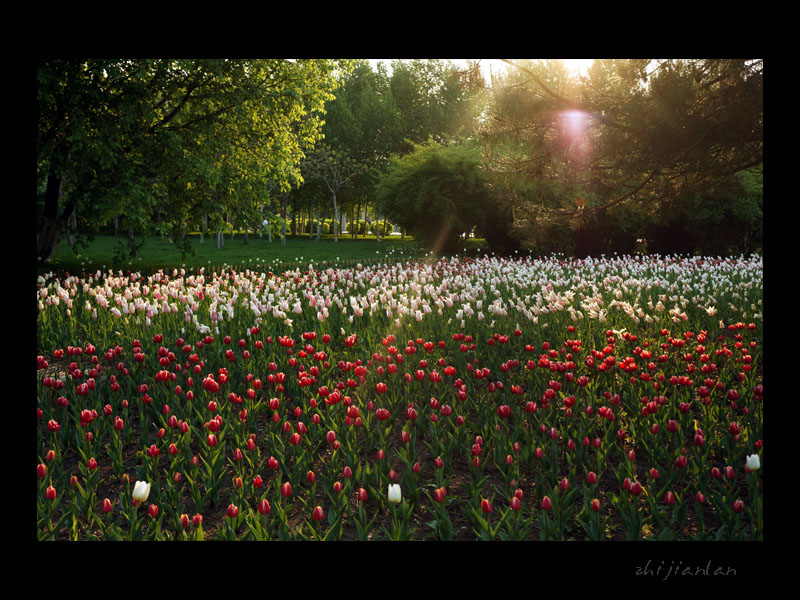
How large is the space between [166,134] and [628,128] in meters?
10.7

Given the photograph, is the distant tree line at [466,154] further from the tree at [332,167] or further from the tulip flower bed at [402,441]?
the tree at [332,167]

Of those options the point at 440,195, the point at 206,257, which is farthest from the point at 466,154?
the point at 206,257

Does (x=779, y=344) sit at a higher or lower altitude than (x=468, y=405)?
higher

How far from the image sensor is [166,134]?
38.4 feet

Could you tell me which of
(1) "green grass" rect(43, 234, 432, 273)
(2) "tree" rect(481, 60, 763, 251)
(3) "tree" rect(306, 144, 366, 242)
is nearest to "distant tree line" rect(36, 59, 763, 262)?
(2) "tree" rect(481, 60, 763, 251)

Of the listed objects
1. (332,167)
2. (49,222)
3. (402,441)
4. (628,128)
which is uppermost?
(332,167)

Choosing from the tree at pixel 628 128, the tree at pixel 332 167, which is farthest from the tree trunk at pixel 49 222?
the tree at pixel 332 167

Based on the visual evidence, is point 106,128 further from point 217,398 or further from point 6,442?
point 6,442

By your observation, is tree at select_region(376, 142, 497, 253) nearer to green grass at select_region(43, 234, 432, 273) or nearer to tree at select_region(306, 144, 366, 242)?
green grass at select_region(43, 234, 432, 273)

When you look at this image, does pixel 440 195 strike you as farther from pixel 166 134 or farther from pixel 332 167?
pixel 332 167

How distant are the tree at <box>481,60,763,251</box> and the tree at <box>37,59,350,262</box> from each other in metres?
A: 8.01
